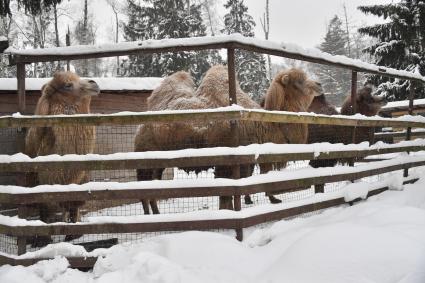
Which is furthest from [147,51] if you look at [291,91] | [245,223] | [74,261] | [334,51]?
[334,51]

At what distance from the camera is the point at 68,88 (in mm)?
5938

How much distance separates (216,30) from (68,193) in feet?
116

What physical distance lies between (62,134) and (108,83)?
3536 millimetres

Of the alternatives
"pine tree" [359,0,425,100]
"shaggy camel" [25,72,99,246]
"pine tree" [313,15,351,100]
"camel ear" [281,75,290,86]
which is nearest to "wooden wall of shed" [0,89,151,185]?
"shaggy camel" [25,72,99,246]

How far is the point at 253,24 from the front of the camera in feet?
109

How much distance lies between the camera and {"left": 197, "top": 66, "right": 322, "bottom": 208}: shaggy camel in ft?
18.8

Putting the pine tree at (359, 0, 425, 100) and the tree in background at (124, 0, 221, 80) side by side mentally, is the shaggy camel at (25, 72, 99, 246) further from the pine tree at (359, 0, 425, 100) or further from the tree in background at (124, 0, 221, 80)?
the tree in background at (124, 0, 221, 80)

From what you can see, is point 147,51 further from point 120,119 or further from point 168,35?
point 168,35

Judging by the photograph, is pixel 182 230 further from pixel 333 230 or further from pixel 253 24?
pixel 253 24

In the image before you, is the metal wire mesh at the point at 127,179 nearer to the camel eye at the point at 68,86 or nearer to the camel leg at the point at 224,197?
the camel leg at the point at 224,197

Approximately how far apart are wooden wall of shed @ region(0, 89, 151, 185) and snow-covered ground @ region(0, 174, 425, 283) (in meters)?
2.70

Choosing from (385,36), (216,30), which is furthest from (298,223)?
(216,30)

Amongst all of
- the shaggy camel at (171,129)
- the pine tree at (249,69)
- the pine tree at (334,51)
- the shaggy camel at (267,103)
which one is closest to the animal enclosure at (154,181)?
the shaggy camel at (267,103)

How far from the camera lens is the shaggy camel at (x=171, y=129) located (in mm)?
5961
